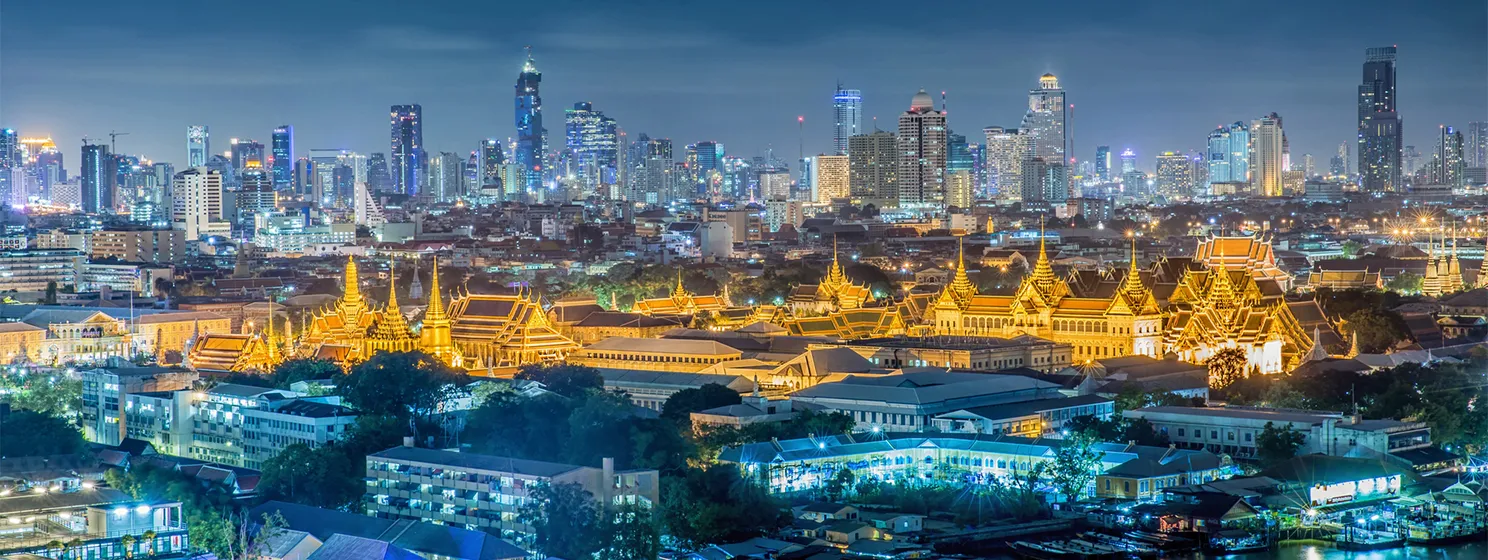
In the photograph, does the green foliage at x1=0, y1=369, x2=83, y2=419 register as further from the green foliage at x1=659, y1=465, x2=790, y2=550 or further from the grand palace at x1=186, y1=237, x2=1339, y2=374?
the green foliage at x1=659, y1=465, x2=790, y2=550

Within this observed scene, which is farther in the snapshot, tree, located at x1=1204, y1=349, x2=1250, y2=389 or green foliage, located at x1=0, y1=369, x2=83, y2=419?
tree, located at x1=1204, y1=349, x2=1250, y2=389

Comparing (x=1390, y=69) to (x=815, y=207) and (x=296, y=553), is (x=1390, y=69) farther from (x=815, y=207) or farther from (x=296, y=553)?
(x=296, y=553)

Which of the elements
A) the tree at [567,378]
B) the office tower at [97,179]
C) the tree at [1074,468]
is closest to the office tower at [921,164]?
the office tower at [97,179]

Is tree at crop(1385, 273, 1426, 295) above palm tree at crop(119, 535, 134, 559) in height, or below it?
above

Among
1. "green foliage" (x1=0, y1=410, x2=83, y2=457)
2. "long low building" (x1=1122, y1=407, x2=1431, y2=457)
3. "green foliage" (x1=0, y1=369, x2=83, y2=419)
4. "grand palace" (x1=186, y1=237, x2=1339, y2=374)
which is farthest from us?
"grand palace" (x1=186, y1=237, x2=1339, y2=374)

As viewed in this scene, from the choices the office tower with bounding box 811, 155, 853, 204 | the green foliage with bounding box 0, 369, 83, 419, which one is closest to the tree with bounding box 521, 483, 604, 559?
the green foliage with bounding box 0, 369, 83, 419

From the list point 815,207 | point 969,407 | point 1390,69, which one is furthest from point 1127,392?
point 815,207

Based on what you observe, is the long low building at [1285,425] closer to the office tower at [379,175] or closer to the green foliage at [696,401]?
the green foliage at [696,401]
